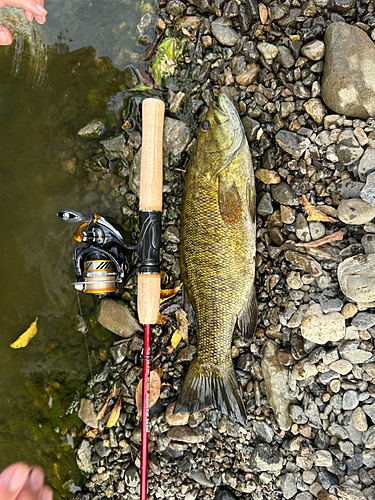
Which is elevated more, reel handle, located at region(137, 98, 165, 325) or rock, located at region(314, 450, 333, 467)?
→ reel handle, located at region(137, 98, 165, 325)

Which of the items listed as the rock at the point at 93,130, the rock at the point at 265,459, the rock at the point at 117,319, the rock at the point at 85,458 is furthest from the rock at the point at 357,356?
the rock at the point at 93,130

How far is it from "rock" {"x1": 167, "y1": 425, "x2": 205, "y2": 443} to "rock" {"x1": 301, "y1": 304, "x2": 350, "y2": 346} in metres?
1.31

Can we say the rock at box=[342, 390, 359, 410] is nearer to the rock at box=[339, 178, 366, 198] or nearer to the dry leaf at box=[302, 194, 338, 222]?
the dry leaf at box=[302, 194, 338, 222]

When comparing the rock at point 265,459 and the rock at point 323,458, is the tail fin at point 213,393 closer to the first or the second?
the rock at point 265,459

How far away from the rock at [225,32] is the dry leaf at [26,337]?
3176 mm

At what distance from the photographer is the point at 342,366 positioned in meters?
2.37

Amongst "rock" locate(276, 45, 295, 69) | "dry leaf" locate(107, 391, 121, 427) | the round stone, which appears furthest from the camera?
"dry leaf" locate(107, 391, 121, 427)

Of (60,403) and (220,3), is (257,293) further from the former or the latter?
(220,3)

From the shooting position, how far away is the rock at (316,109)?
8.16 feet

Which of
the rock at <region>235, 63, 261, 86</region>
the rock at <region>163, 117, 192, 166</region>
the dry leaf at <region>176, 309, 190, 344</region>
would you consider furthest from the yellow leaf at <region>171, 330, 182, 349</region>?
the rock at <region>235, 63, 261, 86</region>

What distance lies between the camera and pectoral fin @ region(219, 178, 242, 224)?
2.44 m

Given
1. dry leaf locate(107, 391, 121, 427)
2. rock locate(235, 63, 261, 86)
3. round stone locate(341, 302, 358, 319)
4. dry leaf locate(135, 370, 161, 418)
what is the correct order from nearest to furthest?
round stone locate(341, 302, 358, 319) → rock locate(235, 63, 261, 86) → dry leaf locate(135, 370, 161, 418) → dry leaf locate(107, 391, 121, 427)

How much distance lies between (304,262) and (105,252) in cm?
168

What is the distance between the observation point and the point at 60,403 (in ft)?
10.00
